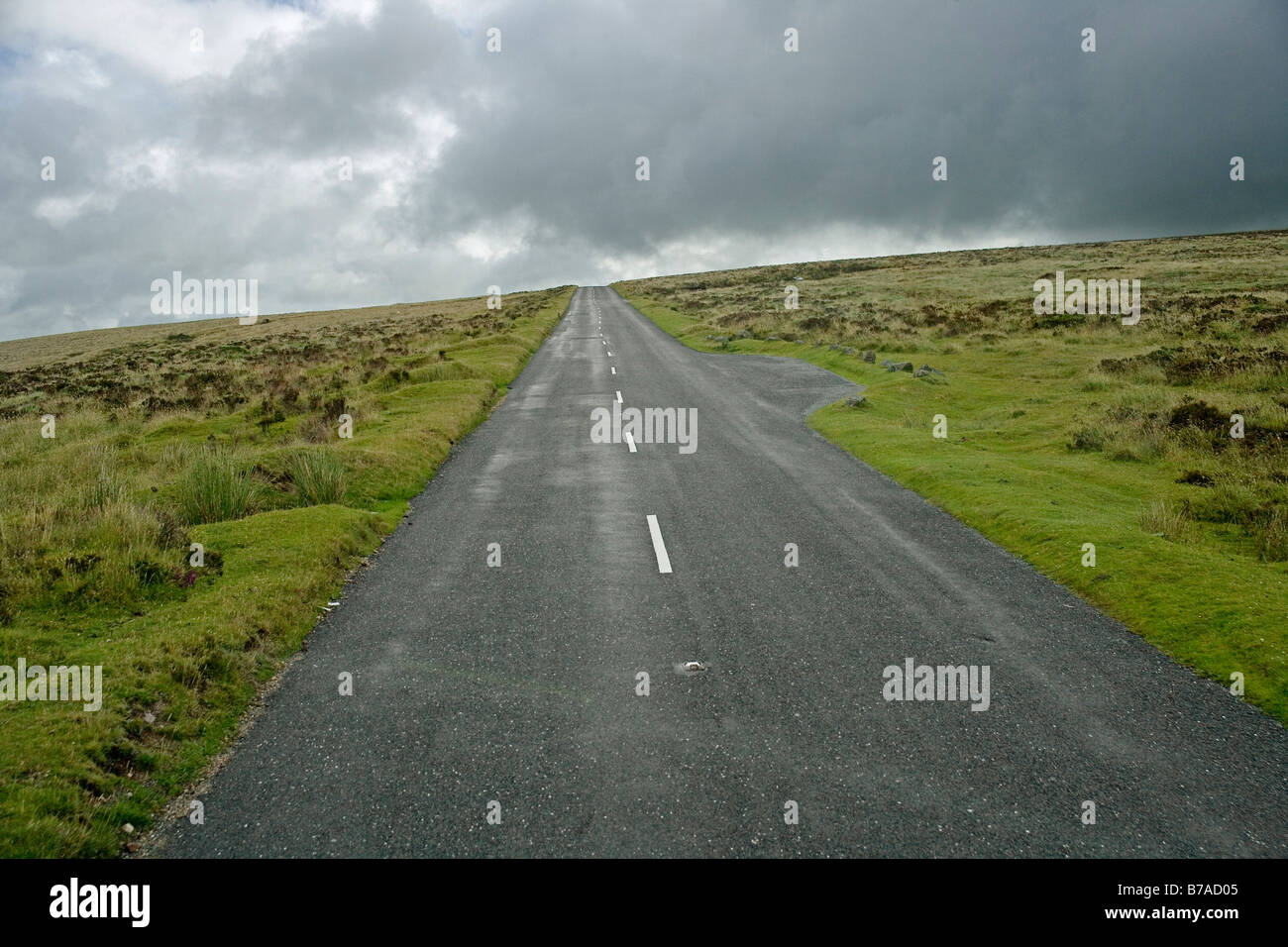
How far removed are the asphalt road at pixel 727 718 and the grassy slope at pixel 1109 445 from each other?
649 millimetres

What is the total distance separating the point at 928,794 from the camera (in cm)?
459

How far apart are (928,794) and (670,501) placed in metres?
7.26

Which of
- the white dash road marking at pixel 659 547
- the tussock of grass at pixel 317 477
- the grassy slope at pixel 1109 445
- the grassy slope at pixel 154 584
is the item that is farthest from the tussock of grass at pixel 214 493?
the grassy slope at pixel 1109 445

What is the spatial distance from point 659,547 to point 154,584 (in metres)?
5.84

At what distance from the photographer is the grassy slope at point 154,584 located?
4.71 metres

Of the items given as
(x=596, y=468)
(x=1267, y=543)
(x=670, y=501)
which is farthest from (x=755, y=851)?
(x=596, y=468)

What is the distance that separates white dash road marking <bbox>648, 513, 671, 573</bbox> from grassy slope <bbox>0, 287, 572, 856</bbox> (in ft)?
12.9

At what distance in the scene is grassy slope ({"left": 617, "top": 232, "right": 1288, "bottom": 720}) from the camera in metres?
7.32

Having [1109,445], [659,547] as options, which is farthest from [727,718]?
[1109,445]

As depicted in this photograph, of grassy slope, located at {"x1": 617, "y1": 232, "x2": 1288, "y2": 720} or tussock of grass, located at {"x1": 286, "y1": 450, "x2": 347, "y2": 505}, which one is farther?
tussock of grass, located at {"x1": 286, "y1": 450, "x2": 347, "y2": 505}

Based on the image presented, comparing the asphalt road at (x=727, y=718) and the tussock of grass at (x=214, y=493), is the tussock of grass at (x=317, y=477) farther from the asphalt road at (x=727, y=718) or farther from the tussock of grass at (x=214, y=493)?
the asphalt road at (x=727, y=718)

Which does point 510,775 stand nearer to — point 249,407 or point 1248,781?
point 1248,781

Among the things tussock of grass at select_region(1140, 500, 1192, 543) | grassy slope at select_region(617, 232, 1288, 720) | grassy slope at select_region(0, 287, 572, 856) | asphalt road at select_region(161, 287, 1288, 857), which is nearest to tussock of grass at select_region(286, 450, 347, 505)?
grassy slope at select_region(0, 287, 572, 856)

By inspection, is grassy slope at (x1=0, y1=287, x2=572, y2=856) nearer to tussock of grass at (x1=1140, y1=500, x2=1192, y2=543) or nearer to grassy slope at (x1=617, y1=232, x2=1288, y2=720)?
grassy slope at (x1=617, y1=232, x2=1288, y2=720)
